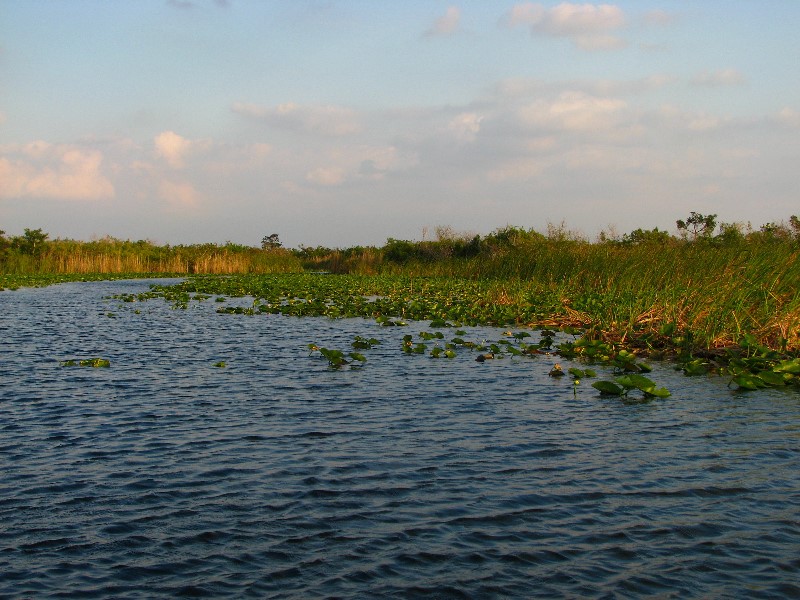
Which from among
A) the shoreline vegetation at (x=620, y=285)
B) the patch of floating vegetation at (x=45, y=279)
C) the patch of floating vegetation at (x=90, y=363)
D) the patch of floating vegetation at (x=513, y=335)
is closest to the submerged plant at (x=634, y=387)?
the patch of floating vegetation at (x=513, y=335)

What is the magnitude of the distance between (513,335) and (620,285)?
5146 mm

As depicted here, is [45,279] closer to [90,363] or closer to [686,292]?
[90,363]

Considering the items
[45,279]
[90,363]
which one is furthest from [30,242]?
[90,363]

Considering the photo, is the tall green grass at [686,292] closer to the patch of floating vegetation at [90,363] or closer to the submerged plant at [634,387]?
the submerged plant at [634,387]

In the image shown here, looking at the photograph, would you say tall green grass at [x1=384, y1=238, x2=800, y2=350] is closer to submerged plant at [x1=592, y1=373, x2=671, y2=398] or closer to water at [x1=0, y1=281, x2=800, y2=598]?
water at [x1=0, y1=281, x2=800, y2=598]

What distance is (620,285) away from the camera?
813 inches

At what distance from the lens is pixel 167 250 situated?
63.9 meters

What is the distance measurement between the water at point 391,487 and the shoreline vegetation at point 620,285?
2.13 m

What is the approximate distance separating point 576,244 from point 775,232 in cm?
1003

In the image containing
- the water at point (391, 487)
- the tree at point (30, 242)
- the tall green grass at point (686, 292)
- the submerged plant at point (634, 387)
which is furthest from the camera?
the tree at point (30, 242)

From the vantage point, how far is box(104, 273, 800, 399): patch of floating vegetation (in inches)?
461

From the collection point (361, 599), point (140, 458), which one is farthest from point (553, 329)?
point (361, 599)

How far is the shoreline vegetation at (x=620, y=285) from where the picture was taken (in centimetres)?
1387

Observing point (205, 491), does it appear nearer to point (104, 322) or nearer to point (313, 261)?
point (104, 322)
